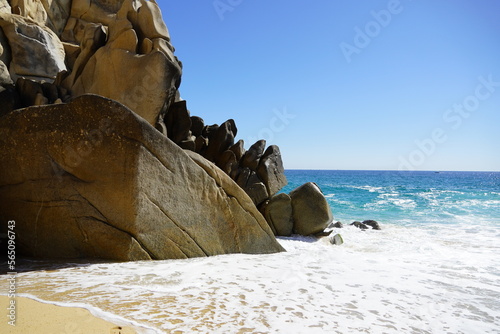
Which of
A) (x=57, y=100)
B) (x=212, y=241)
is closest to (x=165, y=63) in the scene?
(x=57, y=100)

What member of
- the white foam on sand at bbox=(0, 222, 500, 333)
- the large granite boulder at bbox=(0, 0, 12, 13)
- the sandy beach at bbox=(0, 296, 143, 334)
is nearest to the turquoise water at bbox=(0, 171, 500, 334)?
the white foam on sand at bbox=(0, 222, 500, 333)

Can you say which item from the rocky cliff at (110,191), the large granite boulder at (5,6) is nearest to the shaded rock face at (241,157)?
the rocky cliff at (110,191)

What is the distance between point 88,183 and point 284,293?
3.79 metres

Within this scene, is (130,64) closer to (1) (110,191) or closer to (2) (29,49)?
(1) (110,191)

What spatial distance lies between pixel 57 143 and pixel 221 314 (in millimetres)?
4234

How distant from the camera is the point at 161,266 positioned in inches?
207

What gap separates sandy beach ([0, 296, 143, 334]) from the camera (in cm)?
283

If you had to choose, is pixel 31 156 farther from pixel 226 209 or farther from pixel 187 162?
pixel 226 209

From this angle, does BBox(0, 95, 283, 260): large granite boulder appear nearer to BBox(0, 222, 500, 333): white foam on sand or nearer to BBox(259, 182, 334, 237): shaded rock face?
BBox(0, 222, 500, 333): white foam on sand

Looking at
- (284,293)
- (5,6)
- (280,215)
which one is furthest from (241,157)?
(5,6)

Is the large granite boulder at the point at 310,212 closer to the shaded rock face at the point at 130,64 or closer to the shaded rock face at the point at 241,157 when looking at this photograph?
the shaded rock face at the point at 241,157

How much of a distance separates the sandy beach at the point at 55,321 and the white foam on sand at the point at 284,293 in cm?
20

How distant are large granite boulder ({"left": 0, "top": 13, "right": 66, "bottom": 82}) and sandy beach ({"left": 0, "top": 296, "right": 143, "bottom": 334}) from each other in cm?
1492

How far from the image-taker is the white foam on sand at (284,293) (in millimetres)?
3342
